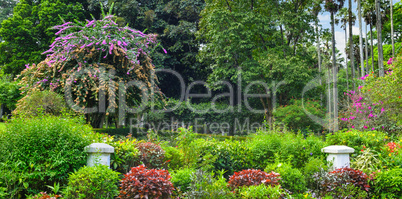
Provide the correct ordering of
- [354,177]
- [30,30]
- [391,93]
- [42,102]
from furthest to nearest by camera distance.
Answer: [30,30], [391,93], [42,102], [354,177]

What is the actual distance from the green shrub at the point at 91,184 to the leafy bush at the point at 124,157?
38.8 inches

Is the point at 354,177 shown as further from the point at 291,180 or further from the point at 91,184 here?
the point at 91,184

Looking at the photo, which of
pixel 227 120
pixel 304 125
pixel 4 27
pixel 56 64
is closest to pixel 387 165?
pixel 56 64

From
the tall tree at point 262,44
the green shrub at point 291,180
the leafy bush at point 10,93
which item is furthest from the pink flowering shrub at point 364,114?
the leafy bush at point 10,93

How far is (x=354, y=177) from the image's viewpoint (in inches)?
210

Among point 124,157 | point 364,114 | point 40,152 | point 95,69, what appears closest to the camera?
point 40,152

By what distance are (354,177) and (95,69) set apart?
7350 millimetres

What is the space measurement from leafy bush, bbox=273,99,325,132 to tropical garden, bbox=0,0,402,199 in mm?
71

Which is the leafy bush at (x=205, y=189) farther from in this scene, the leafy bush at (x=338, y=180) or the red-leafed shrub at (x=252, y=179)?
the leafy bush at (x=338, y=180)

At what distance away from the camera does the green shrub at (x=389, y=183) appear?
514 cm

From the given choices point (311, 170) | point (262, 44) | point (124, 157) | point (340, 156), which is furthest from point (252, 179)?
point (262, 44)

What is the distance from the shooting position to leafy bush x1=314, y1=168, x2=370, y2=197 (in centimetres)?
514

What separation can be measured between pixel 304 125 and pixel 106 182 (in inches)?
523

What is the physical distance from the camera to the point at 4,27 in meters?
19.9
